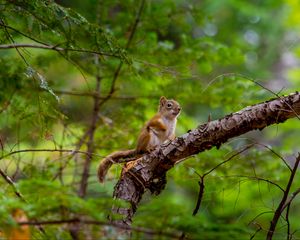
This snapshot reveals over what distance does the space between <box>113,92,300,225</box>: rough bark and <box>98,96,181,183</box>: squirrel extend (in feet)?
3.17

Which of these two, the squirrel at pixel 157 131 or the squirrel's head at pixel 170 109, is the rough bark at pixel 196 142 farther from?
the squirrel's head at pixel 170 109

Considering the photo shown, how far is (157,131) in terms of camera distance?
5410 millimetres

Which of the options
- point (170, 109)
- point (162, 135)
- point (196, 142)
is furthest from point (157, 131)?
point (196, 142)

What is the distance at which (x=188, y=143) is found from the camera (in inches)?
150

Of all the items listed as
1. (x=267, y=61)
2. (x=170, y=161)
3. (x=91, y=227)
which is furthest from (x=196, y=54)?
(x=267, y=61)

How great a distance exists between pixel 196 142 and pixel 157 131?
1637 mm

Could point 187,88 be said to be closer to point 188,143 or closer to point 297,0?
point 188,143

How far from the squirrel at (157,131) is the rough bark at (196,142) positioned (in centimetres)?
97

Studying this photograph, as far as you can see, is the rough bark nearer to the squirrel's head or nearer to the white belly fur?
the white belly fur

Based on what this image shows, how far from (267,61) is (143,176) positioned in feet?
26.5

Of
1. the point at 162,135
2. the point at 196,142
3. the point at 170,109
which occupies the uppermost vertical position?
the point at 170,109

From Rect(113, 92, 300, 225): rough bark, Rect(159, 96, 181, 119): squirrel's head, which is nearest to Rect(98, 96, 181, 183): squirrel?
Rect(159, 96, 181, 119): squirrel's head

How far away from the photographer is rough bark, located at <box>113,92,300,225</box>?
3707mm

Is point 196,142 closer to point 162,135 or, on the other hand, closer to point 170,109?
point 162,135
